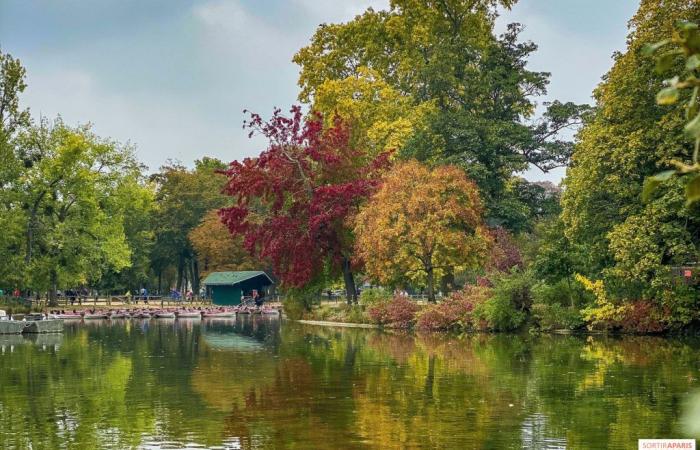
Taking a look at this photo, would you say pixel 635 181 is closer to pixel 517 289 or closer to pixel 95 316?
pixel 517 289

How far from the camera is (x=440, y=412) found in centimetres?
1720

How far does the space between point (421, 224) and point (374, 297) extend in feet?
28.8

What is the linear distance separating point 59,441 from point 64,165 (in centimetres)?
5515

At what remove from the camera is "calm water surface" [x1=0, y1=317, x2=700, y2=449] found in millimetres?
14820

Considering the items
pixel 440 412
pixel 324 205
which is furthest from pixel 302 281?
pixel 440 412

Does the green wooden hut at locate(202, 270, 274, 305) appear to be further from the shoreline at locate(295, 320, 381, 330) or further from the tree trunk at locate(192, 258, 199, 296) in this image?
the shoreline at locate(295, 320, 381, 330)

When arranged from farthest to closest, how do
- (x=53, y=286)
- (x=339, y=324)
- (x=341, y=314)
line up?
(x=53, y=286) → (x=341, y=314) → (x=339, y=324)

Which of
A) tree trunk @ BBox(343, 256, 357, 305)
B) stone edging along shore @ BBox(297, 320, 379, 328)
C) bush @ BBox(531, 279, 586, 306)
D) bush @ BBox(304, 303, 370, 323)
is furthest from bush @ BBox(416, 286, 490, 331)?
tree trunk @ BBox(343, 256, 357, 305)

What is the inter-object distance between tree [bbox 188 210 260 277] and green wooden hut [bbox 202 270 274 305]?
4.24 m

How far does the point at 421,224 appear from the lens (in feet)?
139

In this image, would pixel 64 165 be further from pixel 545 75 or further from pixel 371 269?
pixel 545 75

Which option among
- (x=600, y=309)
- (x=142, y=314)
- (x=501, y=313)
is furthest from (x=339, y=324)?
(x=142, y=314)

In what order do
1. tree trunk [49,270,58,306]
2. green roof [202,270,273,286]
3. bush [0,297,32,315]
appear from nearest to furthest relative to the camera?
bush [0,297,32,315]
tree trunk [49,270,58,306]
green roof [202,270,273,286]

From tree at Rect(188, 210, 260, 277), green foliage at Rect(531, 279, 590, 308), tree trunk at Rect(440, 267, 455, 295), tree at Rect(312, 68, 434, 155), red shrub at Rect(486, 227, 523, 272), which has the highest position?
tree at Rect(312, 68, 434, 155)
